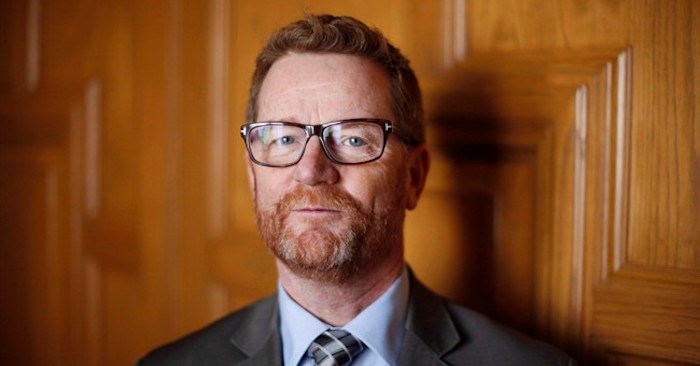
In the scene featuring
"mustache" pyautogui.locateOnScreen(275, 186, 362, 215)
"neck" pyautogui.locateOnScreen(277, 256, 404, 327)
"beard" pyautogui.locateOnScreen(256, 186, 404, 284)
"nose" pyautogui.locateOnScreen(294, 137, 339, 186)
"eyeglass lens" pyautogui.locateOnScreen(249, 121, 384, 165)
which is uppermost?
"eyeglass lens" pyautogui.locateOnScreen(249, 121, 384, 165)

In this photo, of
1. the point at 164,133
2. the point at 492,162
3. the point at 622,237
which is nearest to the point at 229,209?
the point at 164,133

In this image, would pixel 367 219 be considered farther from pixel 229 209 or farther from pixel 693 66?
pixel 229 209

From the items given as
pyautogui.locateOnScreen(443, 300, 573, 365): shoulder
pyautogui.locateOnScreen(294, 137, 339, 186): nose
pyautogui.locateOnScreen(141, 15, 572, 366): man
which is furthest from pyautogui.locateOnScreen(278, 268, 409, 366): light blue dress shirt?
pyautogui.locateOnScreen(294, 137, 339, 186): nose

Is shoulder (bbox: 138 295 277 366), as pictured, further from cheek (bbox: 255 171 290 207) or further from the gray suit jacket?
cheek (bbox: 255 171 290 207)

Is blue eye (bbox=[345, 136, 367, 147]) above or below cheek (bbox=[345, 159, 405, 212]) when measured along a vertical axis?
above

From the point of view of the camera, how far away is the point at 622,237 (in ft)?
4.16

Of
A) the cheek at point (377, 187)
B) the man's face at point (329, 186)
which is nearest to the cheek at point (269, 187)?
the man's face at point (329, 186)

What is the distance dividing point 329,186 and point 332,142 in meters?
0.08

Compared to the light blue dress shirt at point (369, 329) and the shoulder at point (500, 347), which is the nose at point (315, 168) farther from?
the shoulder at point (500, 347)

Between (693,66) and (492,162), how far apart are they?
16.0 inches

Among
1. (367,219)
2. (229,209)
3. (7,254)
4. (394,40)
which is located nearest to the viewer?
(367,219)

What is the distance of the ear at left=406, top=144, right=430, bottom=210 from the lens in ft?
4.29

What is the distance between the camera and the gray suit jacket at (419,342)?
47.2 inches

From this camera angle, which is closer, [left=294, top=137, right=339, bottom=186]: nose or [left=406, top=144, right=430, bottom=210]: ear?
[left=294, top=137, right=339, bottom=186]: nose
